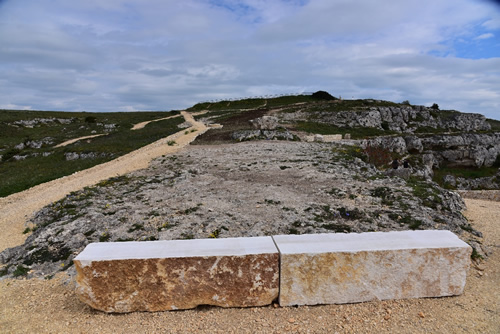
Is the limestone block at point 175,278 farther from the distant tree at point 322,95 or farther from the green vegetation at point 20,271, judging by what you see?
the distant tree at point 322,95

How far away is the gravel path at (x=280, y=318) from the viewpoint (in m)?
5.76

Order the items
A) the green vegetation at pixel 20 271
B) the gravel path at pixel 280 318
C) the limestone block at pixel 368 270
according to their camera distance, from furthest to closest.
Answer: the green vegetation at pixel 20 271 → the limestone block at pixel 368 270 → the gravel path at pixel 280 318

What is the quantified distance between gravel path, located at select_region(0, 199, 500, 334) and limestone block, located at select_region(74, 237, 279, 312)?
0.24m

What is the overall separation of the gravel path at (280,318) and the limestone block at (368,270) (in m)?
0.22

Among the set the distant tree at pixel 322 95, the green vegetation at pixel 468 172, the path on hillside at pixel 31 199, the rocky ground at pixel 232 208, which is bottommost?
the green vegetation at pixel 468 172

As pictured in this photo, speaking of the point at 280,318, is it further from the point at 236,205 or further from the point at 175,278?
the point at 236,205

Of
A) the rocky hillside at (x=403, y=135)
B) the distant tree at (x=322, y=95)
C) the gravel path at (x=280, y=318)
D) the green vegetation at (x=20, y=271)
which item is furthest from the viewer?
the distant tree at (x=322, y=95)

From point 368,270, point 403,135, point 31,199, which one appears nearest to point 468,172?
point 403,135

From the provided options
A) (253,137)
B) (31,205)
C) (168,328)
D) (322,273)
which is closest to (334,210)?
(322,273)

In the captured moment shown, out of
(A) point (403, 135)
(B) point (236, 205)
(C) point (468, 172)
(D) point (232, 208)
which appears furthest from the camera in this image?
(A) point (403, 135)

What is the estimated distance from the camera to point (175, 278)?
19.9ft

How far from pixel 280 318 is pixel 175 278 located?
226cm

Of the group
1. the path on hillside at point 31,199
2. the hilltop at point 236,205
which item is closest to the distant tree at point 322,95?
the hilltop at point 236,205

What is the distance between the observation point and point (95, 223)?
1094 cm
